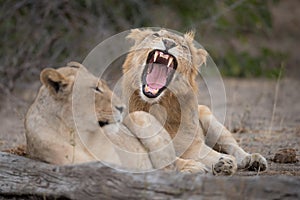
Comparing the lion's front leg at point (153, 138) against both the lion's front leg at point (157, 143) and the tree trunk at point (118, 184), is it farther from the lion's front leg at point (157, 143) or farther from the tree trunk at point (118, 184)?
the tree trunk at point (118, 184)

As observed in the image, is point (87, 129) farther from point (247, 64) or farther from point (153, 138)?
point (247, 64)

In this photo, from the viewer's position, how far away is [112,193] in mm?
3520

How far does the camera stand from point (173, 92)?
15.9 ft

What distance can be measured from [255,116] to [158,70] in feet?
10.6

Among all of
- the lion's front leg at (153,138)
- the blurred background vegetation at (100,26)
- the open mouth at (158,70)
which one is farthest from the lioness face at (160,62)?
the blurred background vegetation at (100,26)

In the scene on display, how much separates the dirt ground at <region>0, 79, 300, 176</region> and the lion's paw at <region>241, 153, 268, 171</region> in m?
0.07

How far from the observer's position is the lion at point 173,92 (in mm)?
4762

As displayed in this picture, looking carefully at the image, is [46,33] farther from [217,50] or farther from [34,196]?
[34,196]

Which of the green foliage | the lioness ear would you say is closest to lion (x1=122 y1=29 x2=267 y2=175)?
the lioness ear

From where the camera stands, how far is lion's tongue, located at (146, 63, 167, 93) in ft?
16.0

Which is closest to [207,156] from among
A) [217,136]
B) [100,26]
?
[217,136]

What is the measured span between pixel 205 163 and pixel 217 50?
22.1 feet

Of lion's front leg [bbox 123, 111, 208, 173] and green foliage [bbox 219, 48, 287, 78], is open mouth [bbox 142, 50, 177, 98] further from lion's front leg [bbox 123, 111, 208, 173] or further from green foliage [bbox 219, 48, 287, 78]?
green foliage [bbox 219, 48, 287, 78]

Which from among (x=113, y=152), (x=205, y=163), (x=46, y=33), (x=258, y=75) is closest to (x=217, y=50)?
(x=258, y=75)
